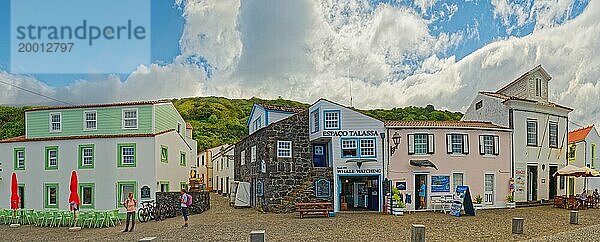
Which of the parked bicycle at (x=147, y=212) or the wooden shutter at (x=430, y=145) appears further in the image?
the wooden shutter at (x=430, y=145)

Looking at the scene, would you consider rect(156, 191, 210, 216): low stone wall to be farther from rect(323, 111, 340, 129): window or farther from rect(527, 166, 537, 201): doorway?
rect(527, 166, 537, 201): doorway

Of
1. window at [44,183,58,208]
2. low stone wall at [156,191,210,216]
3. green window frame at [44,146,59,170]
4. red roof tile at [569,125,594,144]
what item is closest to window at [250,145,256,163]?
low stone wall at [156,191,210,216]

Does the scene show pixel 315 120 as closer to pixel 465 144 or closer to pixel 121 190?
pixel 465 144

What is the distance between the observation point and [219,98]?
129 m

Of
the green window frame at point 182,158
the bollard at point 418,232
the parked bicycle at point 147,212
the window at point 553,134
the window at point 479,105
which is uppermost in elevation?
the window at point 479,105

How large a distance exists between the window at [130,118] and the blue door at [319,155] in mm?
9189

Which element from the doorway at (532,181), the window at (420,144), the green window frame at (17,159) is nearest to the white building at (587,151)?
the doorway at (532,181)

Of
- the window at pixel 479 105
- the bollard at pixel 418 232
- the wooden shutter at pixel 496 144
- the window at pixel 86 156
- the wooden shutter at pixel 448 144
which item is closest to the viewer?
the bollard at pixel 418 232

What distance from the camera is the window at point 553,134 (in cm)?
3572

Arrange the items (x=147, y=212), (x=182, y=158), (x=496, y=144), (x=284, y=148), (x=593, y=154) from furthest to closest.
A: (x=593, y=154), (x=182, y=158), (x=496, y=144), (x=284, y=148), (x=147, y=212)

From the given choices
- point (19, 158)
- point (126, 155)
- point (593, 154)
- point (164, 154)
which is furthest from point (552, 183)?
point (19, 158)

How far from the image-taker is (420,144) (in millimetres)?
30953

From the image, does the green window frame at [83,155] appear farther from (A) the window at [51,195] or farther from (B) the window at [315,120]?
(B) the window at [315,120]

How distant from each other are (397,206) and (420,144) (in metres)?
3.93
